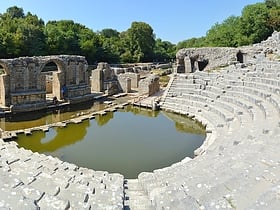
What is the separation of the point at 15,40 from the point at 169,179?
37973 millimetres

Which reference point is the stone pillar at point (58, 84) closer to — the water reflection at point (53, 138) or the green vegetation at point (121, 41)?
the water reflection at point (53, 138)

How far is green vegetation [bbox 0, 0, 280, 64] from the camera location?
35812mm

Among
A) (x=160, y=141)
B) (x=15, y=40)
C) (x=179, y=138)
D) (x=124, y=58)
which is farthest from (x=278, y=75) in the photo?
(x=124, y=58)

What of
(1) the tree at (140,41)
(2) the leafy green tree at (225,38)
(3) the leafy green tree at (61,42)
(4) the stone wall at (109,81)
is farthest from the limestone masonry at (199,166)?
(1) the tree at (140,41)

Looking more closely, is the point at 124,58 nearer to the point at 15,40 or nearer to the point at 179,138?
the point at 15,40

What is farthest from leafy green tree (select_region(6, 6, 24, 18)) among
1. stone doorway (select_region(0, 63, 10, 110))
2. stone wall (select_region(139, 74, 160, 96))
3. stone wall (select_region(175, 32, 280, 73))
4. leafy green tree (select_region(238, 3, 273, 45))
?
stone doorway (select_region(0, 63, 10, 110))

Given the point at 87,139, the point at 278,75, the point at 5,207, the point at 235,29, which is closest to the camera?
the point at 5,207

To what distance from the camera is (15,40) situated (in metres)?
39.6

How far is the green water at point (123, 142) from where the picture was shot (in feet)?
36.2

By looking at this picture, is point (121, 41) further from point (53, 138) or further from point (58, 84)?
point (53, 138)

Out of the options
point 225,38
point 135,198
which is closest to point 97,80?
point 135,198

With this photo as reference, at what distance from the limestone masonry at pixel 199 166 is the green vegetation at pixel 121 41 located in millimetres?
14007

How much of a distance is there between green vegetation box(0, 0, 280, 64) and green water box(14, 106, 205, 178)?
23011 millimetres

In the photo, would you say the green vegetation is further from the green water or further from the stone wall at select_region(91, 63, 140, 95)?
the green water
